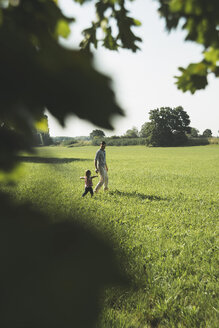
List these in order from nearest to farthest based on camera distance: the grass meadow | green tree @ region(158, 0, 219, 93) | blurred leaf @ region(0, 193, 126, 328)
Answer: blurred leaf @ region(0, 193, 126, 328) → the grass meadow → green tree @ region(158, 0, 219, 93)

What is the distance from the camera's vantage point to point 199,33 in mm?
1229

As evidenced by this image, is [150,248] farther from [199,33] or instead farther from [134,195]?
[134,195]

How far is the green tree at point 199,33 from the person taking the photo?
940 mm

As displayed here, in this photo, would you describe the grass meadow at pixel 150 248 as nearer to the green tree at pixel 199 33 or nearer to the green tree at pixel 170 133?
the green tree at pixel 199 33

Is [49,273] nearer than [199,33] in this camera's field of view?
Yes

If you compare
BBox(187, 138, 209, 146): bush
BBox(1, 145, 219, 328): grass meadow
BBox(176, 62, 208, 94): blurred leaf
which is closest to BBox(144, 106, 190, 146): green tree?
BBox(187, 138, 209, 146): bush

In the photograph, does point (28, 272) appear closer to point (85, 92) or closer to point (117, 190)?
point (85, 92)

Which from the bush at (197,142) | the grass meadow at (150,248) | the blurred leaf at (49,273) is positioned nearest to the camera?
the blurred leaf at (49,273)

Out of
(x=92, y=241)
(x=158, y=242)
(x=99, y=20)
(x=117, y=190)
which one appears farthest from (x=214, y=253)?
(x=117, y=190)

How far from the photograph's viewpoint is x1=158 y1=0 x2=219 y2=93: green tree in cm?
94

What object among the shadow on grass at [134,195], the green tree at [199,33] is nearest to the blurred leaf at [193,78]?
the green tree at [199,33]

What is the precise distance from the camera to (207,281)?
2.76m

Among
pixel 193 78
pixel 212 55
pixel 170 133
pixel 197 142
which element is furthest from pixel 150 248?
pixel 197 142

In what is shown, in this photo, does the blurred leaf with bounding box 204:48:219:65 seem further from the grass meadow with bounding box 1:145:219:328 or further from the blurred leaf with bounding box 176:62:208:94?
the grass meadow with bounding box 1:145:219:328
